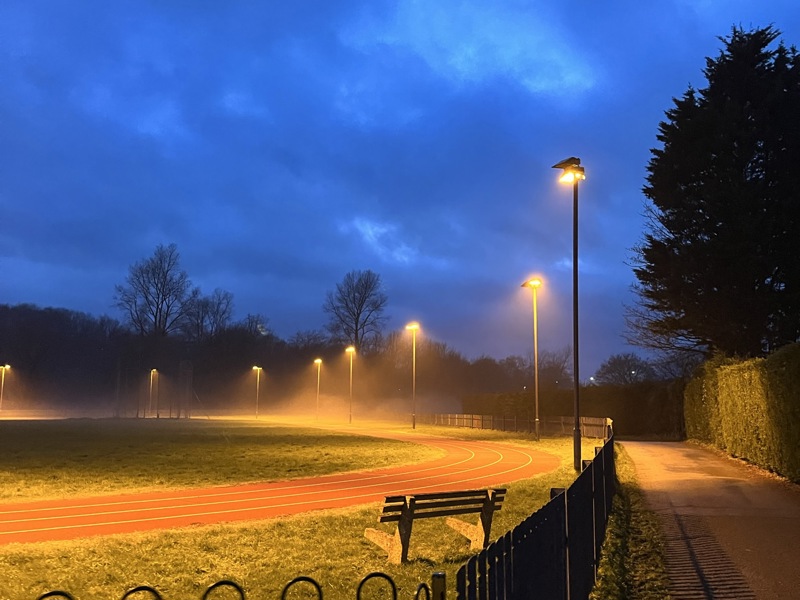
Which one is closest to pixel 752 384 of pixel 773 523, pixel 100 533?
pixel 773 523

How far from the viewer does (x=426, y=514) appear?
8750mm

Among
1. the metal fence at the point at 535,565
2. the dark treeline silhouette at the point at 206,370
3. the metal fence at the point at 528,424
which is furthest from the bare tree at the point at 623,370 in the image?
the metal fence at the point at 535,565

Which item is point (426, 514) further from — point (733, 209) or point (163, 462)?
point (733, 209)

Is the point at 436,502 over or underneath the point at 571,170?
underneath

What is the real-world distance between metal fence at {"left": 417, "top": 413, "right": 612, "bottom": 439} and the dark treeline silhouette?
35.6 m

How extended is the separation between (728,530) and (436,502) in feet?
15.0

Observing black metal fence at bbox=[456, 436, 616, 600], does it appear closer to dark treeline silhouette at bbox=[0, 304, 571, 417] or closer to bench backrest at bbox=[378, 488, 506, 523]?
bench backrest at bbox=[378, 488, 506, 523]

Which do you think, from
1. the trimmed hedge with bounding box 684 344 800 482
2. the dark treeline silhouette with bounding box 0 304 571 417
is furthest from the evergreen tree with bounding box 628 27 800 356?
the dark treeline silhouette with bounding box 0 304 571 417

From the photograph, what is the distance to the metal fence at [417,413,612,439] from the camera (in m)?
38.0

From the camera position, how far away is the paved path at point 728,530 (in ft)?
23.1

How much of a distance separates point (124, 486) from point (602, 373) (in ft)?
335

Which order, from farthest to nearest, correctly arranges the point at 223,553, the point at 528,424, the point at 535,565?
1. the point at 528,424
2. the point at 223,553
3. the point at 535,565

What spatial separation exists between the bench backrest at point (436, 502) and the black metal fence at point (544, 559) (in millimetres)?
2252

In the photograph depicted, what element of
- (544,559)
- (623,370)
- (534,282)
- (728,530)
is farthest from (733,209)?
(623,370)
